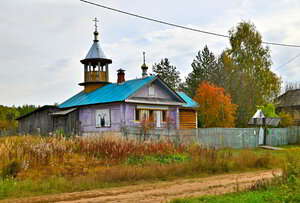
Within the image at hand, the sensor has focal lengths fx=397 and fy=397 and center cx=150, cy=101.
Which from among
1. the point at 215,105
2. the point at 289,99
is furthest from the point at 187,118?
the point at 289,99

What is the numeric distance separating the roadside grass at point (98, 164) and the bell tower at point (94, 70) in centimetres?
1714

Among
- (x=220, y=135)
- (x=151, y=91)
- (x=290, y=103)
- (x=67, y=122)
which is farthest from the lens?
(x=290, y=103)

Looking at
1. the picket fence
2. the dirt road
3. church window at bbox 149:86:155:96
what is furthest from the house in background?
the dirt road

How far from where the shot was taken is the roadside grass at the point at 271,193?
863 cm

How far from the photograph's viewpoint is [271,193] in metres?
9.66

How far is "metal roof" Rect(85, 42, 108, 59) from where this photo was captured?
35781 millimetres

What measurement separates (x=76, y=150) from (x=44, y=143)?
186 cm

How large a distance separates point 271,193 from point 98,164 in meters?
8.12

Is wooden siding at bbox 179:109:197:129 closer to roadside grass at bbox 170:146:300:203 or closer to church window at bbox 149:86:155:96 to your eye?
church window at bbox 149:86:155:96

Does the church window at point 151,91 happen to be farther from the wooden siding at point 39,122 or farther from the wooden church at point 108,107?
the wooden siding at point 39,122

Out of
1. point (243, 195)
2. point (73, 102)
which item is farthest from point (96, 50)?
point (243, 195)

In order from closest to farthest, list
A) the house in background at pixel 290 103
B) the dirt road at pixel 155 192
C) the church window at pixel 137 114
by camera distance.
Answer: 1. the dirt road at pixel 155 192
2. the church window at pixel 137 114
3. the house in background at pixel 290 103

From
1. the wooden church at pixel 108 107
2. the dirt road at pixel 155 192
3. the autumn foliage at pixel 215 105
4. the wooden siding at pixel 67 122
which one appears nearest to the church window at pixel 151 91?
the wooden church at pixel 108 107

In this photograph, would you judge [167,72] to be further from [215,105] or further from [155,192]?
[155,192]
